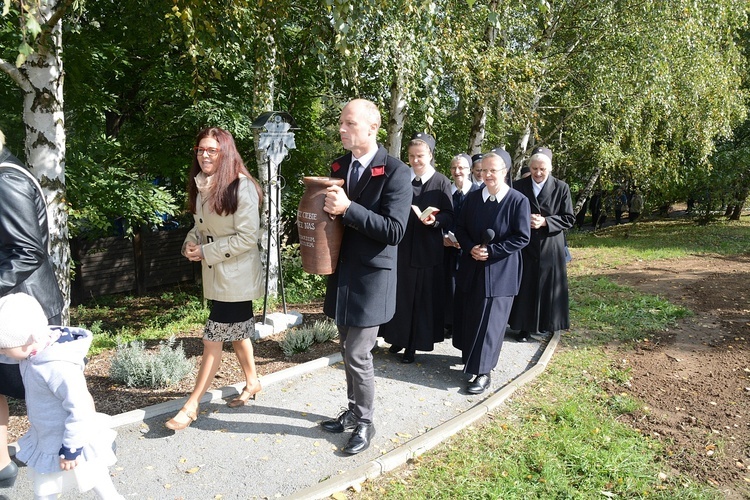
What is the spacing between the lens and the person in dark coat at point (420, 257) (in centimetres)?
570

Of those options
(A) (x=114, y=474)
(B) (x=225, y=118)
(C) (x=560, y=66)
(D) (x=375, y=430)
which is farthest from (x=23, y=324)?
(C) (x=560, y=66)

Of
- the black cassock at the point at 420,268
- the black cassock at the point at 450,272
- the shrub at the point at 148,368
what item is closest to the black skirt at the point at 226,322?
the shrub at the point at 148,368

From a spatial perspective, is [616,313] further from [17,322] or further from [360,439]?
[17,322]

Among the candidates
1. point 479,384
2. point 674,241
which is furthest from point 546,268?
point 674,241

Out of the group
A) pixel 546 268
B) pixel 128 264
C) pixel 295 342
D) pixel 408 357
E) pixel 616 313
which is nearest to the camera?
pixel 408 357

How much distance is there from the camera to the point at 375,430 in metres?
4.20

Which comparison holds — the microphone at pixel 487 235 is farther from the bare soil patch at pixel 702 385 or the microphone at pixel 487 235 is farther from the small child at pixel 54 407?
the small child at pixel 54 407

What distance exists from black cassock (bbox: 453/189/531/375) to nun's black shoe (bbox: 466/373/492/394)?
0.27 ft

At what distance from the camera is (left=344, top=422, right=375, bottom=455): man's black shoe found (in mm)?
3904

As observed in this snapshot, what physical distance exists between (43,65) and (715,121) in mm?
15820

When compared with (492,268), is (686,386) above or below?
below

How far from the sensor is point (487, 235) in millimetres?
5129

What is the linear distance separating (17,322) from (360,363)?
2004mm

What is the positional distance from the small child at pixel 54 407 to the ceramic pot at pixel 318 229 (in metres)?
1.35
